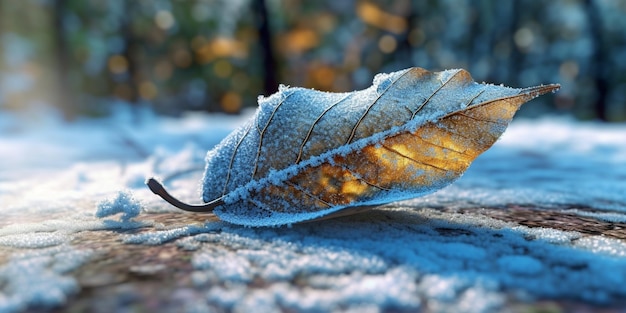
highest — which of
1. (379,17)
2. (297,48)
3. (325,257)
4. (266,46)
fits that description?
(297,48)

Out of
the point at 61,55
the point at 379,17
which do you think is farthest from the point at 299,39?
the point at 61,55

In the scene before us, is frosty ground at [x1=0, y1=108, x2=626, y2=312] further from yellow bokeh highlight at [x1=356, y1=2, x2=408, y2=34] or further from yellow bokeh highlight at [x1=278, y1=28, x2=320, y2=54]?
yellow bokeh highlight at [x1=278, y1=28, x2=320, y2=54]

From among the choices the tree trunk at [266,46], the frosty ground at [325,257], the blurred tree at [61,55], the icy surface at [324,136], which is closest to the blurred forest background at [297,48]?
the blurred tree at [61,55]

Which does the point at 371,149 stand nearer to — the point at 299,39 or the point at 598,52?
the point at 598,52

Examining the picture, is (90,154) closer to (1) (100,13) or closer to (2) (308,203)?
(2) (308,203)

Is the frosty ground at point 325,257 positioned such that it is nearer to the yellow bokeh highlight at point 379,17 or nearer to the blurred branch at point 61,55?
the blurred branch at point 61,55
